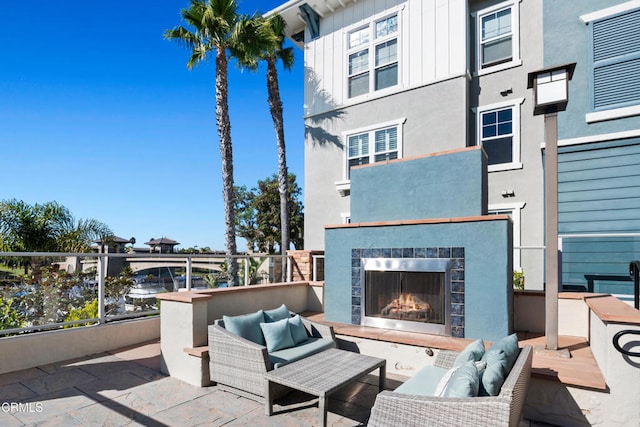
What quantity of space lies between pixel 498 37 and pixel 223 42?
7351 millimetres

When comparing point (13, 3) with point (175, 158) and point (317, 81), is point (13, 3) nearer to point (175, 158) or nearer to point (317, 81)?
point (317, 81)

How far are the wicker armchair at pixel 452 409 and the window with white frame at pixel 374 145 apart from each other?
7751 mm

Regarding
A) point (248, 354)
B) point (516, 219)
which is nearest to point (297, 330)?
point (248, 354)

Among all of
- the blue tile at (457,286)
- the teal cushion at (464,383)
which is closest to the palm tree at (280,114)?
the blue tile at (457,286)

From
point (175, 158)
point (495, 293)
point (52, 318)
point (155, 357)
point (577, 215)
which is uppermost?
point (175, 158)

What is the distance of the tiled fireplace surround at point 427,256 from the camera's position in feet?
15.4

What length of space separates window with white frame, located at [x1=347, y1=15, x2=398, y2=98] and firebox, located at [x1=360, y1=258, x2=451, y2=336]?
6.93 metres

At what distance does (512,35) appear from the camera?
8797 millimetres

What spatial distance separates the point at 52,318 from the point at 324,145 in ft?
27.6

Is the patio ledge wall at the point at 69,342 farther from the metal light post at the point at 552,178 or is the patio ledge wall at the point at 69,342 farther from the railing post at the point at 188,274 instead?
the metal light post at the point at 552,178

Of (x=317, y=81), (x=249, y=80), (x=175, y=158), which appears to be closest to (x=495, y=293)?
(x=317, y=81)

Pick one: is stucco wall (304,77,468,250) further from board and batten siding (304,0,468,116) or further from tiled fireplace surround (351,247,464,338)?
tiled fireplace surround (351,247,464,338)

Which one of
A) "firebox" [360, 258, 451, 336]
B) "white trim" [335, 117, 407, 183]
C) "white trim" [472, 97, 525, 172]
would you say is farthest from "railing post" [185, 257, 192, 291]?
"white trim" [472, 97, 525, 172]

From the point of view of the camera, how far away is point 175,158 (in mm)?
26641
